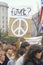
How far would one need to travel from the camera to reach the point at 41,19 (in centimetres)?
319

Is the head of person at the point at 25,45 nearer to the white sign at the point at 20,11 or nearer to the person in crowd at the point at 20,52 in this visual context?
the person in crowd at the point at 20,52

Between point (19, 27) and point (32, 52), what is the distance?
40 centimetres

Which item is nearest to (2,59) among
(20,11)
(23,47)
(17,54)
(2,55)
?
(2,55)

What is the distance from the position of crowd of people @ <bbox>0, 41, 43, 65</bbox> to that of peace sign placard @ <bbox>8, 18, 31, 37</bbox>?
0.44 ft

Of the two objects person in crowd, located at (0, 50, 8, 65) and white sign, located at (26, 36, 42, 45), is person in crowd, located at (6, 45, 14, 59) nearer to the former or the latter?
person in crowd, located at (0, 50, 8, 65)

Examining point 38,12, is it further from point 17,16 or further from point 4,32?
point 4,32

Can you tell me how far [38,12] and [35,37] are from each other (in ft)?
1.10

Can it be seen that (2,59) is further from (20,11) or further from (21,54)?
(20,11)

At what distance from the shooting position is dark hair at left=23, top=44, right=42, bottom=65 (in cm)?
304

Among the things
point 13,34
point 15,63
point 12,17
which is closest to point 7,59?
point 15,63

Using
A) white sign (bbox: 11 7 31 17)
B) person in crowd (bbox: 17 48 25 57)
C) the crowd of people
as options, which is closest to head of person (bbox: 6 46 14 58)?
the crowd of people

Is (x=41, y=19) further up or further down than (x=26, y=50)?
further up

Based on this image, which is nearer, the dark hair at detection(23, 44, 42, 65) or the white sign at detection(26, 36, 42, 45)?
the dark hair at detection(23, 44, 42, 65)

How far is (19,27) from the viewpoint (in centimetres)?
322
